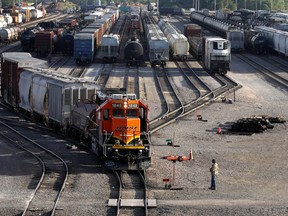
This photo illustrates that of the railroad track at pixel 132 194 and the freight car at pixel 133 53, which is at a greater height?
the freight car at pixel 133 53

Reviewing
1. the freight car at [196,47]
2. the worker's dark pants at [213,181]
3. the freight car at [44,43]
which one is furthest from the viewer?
the freight car at [44,43]

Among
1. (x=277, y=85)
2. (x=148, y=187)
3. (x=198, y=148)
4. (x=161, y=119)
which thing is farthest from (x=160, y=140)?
(x=277, y=85)

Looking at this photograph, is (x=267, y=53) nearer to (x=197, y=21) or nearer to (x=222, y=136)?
(x=222, y=136)

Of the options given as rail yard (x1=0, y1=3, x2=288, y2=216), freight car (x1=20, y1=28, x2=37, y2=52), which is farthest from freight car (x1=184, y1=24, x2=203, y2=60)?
rail yard (x1=0, y1=3, x2=288, y2=216)

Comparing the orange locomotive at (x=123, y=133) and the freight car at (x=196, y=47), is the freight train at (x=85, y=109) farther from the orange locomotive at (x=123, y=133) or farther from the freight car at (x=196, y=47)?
the freight car at (x=196, y=47)

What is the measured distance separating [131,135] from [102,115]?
1.35 metres

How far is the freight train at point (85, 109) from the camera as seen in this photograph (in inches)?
1024

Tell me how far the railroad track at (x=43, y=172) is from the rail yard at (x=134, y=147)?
0.11 feet

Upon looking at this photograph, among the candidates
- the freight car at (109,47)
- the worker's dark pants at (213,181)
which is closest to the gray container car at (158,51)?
the freight car at (109,47)

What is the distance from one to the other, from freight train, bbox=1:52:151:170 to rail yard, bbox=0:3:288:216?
0.04 m

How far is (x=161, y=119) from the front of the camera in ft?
125

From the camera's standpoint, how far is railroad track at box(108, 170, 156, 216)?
21.5m

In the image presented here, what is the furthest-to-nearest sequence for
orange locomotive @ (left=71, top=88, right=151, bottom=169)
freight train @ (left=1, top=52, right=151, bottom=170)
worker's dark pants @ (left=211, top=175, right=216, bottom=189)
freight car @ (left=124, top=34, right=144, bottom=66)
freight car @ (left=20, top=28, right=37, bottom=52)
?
freight car @ (left=20, top=28, right=37, bottom=52) < freight car @ (left=124, top=34, right=144, bottom=66) < freight train @ (left=1, top=52, right=151, bottom=170) < orange locomotive @ (left=71, top=88, right=151, bottom=169) < worker's dark pants @ (left=211, top=175, right=216, bottom=189)

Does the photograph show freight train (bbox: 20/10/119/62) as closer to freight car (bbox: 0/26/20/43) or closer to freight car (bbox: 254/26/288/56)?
freight car (bbox: 0/26/20/43)
